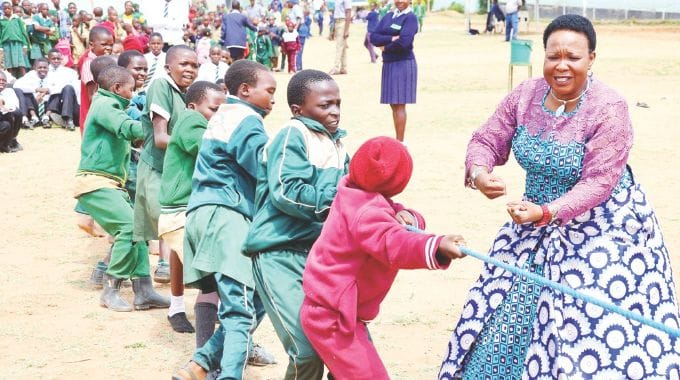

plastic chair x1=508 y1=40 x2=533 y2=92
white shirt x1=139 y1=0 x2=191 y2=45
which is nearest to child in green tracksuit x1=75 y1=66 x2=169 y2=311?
white shirt x1=139 y1=0 x2=191 y2=45

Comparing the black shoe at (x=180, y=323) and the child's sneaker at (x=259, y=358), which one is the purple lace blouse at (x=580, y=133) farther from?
the black shoe at (x=180, y=323)

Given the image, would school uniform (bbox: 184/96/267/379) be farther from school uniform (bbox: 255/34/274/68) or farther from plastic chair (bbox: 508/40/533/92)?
school uniform (bbox: 255/34/274/68)

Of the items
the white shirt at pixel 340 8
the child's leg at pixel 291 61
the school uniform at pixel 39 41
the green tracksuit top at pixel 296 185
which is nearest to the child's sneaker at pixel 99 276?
the green tracksuit top at pixel 296 185

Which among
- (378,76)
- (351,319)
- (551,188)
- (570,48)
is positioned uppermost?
(570,48)

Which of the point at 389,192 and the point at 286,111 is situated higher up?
the point at 389,192

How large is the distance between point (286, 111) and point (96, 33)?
23.2 ft

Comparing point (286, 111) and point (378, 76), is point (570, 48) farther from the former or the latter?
point (378, 76)

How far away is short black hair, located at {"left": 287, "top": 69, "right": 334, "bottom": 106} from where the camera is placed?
3.99 m

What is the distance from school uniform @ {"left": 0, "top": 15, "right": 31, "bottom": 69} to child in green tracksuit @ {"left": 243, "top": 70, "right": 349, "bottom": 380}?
17492mm

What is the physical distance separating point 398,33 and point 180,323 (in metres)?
A: 6.88

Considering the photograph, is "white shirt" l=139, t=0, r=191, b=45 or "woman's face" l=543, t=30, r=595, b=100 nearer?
"woman's face" l=543, t=30, r=595, b=100

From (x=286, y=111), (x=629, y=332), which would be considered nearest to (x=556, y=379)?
(x=629, y=332)

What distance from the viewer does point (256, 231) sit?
394 centimetres

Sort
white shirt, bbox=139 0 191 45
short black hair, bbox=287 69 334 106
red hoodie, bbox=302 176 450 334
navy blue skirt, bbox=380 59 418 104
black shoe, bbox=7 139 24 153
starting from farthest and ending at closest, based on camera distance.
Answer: white shirt, bbox=139 0 191 45, black shoe, bbox=7 139 24 153, navy blue skirt, bbox=380 59 418 104, short black hair, bbox=287 69 334 106, red hoodie, bbox=302 176 450 334
